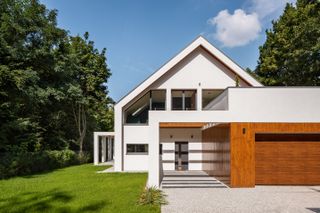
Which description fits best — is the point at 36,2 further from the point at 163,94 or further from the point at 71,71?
the point at 163,94

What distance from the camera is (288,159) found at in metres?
12.9

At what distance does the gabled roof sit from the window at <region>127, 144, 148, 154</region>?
10.2ft

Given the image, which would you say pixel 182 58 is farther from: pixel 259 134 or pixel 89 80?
pixel 89 80

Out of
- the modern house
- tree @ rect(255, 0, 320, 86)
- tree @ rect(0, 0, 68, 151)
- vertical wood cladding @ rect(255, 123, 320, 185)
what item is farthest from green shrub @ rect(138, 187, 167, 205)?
tree @ rect(255, 0, 320, 86)

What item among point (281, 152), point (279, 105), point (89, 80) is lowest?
point (281, 152)

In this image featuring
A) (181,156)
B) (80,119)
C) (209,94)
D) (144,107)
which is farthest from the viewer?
(80,119)

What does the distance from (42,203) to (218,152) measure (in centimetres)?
886

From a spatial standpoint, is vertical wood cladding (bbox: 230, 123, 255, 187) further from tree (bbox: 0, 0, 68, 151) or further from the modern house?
tree (bbox: 0, 0, 68, 151)

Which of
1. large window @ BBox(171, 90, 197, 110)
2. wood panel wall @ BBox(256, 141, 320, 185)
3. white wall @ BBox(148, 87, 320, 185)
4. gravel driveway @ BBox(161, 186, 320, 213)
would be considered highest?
large window @ BBox(171, 90, 197, 110)

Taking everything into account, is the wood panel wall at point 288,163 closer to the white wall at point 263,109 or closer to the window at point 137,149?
the white wall at point 263,109

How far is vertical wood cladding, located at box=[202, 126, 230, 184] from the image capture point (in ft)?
42.6

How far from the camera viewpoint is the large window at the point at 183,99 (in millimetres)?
20250

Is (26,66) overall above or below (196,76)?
above

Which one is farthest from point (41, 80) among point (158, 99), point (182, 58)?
point (182, 58)
